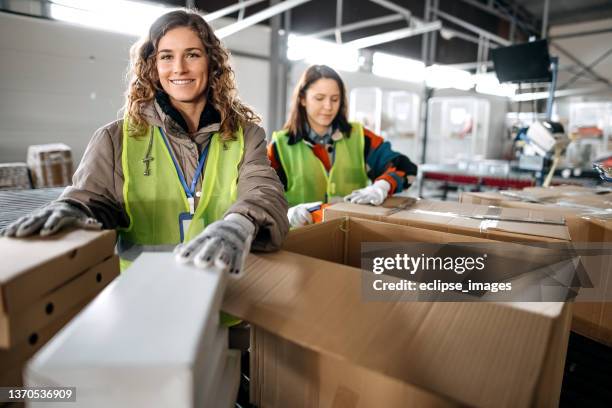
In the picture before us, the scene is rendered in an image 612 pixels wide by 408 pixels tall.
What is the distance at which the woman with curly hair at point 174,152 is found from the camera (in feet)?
4.14

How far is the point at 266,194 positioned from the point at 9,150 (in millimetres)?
4009

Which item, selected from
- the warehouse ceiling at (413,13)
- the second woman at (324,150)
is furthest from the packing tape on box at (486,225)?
the warehouse ceiling at (413,13)

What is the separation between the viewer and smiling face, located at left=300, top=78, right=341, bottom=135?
7.37ft

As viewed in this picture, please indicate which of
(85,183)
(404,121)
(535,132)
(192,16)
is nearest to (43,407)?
(85,183)

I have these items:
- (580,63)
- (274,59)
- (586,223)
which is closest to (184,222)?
(586,223)

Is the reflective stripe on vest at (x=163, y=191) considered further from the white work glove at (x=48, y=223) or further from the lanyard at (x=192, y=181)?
the white work glove at (x=48, y=223)

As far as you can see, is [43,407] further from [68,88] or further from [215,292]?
[68,88]

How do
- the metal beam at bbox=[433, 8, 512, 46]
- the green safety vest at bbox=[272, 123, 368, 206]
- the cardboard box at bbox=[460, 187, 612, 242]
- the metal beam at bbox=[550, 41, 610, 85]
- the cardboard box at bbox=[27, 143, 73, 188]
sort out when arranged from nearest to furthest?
the cardboard box at bbox=[460, 187, 612, 242] → the green safety vest at bbox=[272, 123, 368, 206] → the cardboard box at bbox=[27, 143, 73, 188] → the metal beam at bbox=[433, 8, 512, 46] → the metal beam at bbox=[550, 41, 610, 85]

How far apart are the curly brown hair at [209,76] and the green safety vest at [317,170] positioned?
0.68 meters

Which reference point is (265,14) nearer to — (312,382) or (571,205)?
(571,205)

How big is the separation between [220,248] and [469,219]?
908mm

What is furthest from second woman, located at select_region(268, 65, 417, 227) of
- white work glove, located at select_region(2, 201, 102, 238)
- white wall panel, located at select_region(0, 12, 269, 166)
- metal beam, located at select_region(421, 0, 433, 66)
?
metal beam, located at select_region(421, 0, 433, 66)

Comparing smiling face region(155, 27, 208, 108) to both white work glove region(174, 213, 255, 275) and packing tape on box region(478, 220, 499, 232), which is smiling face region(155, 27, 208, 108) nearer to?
white work glove region(174, 213, 255, 275)

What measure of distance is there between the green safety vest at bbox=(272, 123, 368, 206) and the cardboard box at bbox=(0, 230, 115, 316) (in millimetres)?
1424
